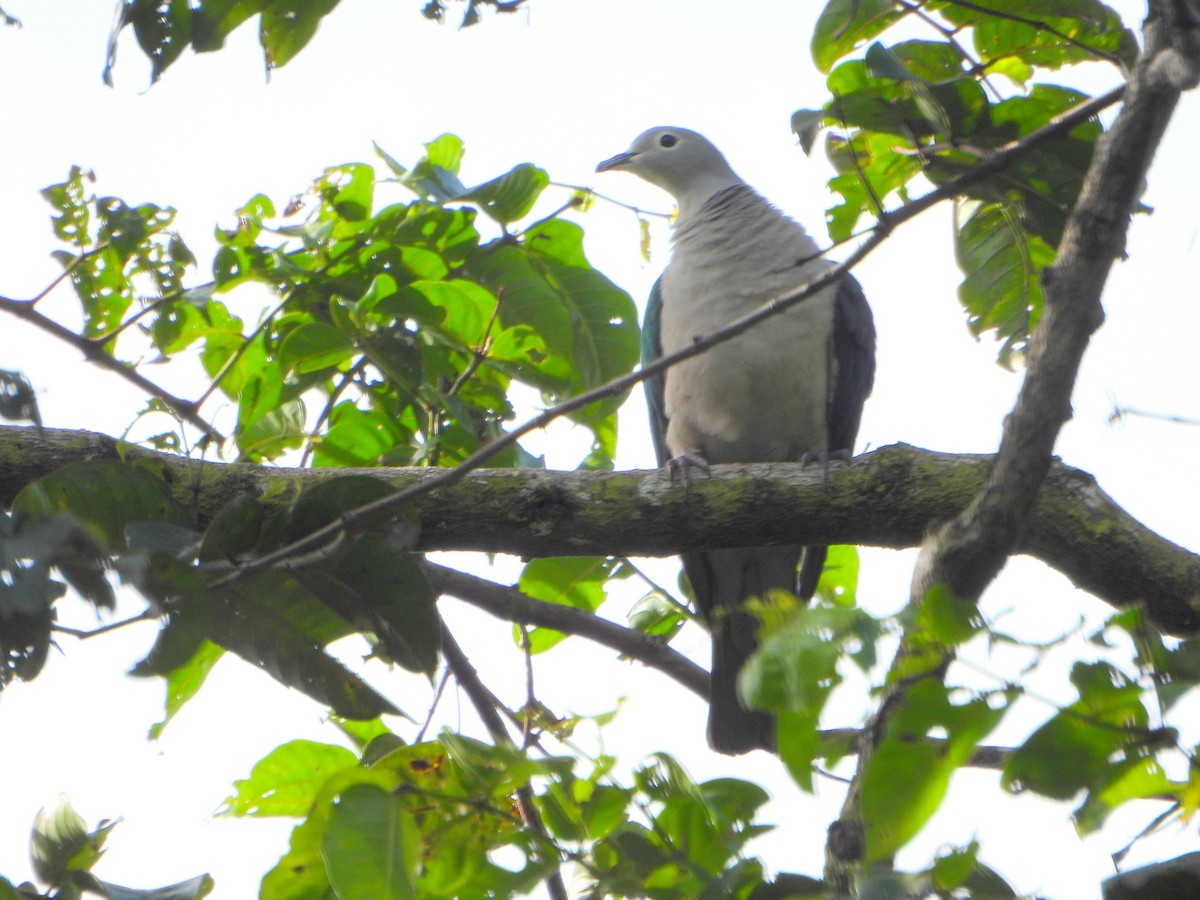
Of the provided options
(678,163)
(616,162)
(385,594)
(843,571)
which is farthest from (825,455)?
(616,162)

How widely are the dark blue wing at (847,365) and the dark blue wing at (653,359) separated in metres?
0.64

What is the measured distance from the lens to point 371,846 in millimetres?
1575

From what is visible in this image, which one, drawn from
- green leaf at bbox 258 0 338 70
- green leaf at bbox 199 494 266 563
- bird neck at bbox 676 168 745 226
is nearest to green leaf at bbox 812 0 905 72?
green leaf at bbox 258 0 338 70

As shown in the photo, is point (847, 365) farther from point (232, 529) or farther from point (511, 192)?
point (232, 529)

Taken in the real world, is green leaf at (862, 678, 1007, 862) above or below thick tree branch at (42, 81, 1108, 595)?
below

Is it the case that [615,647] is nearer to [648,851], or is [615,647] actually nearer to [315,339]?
[315,339]

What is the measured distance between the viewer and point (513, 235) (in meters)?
3.35

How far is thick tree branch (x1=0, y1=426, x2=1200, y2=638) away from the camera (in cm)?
256

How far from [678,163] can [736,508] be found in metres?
3.05

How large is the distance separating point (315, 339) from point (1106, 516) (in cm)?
198

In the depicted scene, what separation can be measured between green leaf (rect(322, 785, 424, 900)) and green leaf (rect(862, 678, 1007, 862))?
26.7 inches

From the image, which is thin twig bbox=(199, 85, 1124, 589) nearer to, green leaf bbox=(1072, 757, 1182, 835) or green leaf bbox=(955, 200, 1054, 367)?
green leaf bbox=(1072, 757, 1182, 835)

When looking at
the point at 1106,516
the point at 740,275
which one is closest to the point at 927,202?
the point at 1106,516

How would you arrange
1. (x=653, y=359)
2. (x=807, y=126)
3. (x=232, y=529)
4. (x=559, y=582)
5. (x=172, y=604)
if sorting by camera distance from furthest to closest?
(x=653, y=359) → (x=559, y=582) → (x=807, y=126) → (x=232, y=529) → (x=172, y=604)
